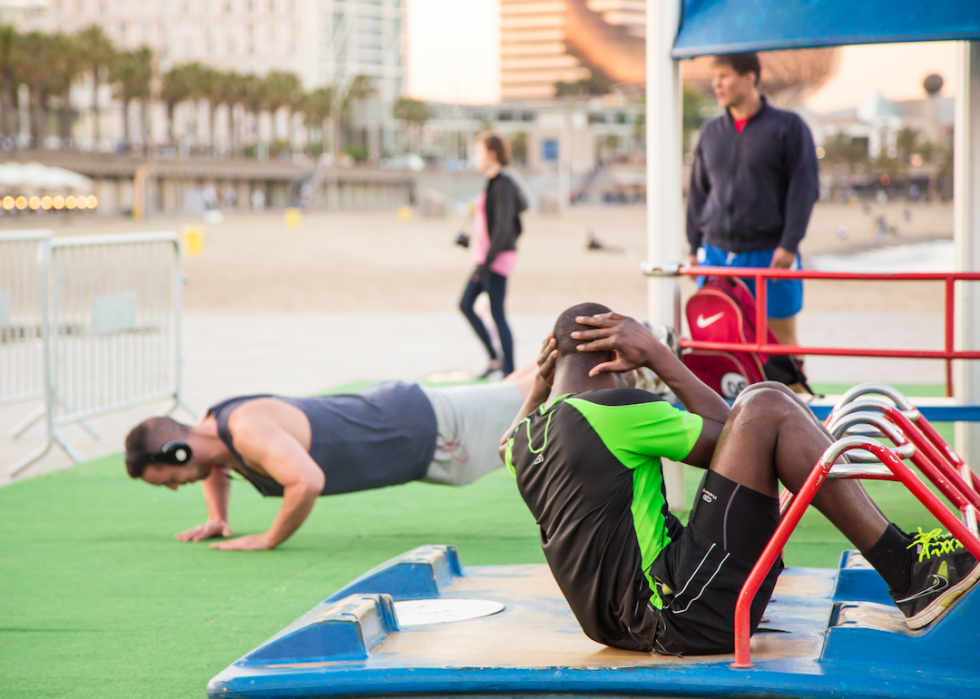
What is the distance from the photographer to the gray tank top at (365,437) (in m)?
4.81

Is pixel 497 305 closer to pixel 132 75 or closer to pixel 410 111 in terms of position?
pixel 132 75

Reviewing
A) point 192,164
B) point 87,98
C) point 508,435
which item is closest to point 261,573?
point 508,435

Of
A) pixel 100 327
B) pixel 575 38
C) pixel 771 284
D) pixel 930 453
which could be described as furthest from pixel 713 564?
pixel 575 38

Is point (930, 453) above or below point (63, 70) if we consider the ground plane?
below

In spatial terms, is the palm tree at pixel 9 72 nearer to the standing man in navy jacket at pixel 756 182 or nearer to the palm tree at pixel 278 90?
the palm tree at pixel 278 90

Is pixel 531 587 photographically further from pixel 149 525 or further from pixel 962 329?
pixel 962 329

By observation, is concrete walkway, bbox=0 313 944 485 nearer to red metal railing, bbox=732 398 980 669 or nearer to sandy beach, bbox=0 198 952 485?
sandy beach, bbox=0 198 952 485

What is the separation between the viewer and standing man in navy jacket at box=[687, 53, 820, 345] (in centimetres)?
560

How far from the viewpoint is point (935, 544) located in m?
2.79

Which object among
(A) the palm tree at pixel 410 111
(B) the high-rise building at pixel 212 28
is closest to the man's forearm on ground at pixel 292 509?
(B) the high-rise building at pixel 212 28

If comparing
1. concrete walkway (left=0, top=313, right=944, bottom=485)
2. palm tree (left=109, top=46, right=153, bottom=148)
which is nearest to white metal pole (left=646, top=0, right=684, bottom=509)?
concrete walkway (left=0, top=313, right=944, bottom=485)

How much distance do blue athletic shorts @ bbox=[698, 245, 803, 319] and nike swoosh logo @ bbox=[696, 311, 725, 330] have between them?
527 millimetres

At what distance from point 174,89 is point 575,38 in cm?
10236

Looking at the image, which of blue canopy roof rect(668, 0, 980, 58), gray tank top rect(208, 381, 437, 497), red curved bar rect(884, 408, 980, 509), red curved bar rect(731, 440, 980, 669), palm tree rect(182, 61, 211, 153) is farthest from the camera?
palm tree rect(182, 61, 211, 153)
